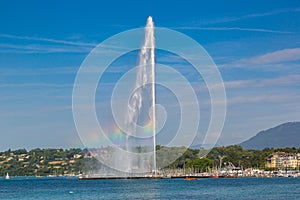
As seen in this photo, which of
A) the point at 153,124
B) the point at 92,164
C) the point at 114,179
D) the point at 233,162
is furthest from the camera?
the point at 233,162

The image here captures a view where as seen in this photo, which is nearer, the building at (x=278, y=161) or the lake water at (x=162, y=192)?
the lake water at (x=162, y=192)

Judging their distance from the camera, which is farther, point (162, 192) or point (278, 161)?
point (278, 161)

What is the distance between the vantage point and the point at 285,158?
198 m

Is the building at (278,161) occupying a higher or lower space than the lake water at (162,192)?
higher

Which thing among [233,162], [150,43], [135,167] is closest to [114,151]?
[135,167]

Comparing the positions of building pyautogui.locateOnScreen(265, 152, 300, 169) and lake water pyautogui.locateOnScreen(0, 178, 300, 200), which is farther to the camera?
building pyautogui.locateOnScreen(265, 152, 300, 169)

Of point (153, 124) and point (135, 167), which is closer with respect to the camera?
point (153, 124)

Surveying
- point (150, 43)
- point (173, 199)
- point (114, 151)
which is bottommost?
point (173, 199)

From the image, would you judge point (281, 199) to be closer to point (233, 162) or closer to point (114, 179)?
point (114, 179)

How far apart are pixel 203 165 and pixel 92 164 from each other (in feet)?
105

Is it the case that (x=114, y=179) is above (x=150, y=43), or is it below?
below

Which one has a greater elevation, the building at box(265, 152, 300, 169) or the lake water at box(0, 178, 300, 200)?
the building at box(265, 152, 300, 169)

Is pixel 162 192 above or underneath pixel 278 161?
underneath

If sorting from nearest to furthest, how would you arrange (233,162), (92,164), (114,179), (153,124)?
1. (153,124)
2. (114,179)
3. (92,164)
4. (233,162)
